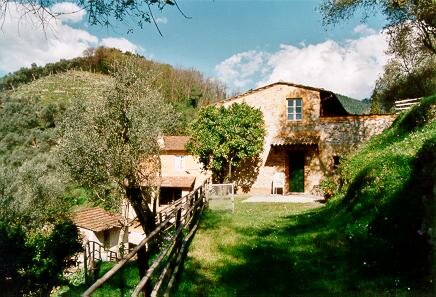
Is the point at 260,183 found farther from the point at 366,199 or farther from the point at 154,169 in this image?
the point at 366,199

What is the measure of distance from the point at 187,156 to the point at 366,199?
77.2 ft

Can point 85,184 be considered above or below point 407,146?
below

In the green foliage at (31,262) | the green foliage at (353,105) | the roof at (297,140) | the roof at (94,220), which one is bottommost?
the green foliage at (31,262)

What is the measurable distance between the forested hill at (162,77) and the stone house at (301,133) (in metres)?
30.3

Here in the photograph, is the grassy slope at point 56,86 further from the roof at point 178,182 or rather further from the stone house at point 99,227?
the roof at point 178,182

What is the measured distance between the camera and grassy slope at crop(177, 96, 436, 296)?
19.4ft

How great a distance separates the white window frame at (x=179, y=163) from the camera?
3205cm

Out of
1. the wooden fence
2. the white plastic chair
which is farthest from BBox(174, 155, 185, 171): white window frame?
the wooden fence

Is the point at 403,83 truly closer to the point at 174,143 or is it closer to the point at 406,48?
the point at 406,48

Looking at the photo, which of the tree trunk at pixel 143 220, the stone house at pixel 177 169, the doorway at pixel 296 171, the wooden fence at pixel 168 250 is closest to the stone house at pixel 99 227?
the stone house at pixel 177 169

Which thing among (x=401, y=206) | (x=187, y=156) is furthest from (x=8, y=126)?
(x=401, y=206)

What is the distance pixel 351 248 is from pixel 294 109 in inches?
775

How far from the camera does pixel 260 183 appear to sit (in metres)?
26.9

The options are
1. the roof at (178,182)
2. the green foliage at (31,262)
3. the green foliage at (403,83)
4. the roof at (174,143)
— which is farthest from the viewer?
the green foliage at (403,83)
